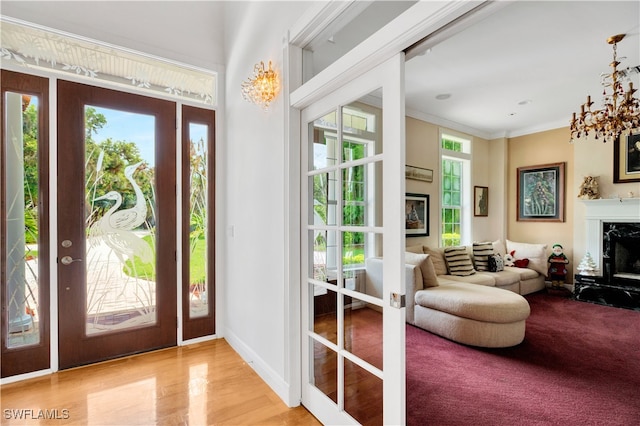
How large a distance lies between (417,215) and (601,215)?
9.21 feet

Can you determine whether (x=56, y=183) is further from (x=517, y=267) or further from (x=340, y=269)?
(x=517, y=267)

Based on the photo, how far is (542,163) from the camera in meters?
5.59

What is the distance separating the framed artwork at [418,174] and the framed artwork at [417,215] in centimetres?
28

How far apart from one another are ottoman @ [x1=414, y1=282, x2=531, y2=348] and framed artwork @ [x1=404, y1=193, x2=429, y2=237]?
154 cm

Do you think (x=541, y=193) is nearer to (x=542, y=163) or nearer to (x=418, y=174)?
(x=542, y=163)

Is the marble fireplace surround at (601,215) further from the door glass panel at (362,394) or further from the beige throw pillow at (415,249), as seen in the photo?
the door glass panel at (362,394)

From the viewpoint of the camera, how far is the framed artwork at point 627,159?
455 centimetres

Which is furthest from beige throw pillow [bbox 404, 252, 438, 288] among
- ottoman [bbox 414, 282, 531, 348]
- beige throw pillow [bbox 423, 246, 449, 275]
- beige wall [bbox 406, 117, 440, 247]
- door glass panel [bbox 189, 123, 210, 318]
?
door glass panel [bbox 189, 123, 210, 318]

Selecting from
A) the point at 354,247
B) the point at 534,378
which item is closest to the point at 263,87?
the point at 354,247

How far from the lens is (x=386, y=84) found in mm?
1451

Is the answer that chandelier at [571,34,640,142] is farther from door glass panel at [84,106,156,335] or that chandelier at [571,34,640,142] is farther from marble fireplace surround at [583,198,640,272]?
door glass panel at [84,106,156,335]

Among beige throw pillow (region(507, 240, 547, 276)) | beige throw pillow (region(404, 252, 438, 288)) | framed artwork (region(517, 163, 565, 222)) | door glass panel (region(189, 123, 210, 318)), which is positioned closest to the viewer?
door glass panel (region(189, 123, 210, 318))

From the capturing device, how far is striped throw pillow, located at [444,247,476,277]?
14.7ft

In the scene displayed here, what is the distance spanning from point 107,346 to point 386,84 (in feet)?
10.2
